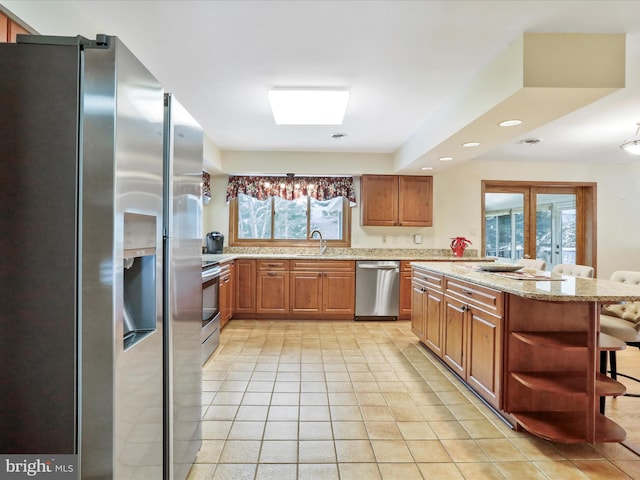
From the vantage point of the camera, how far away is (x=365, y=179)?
5.11 meters

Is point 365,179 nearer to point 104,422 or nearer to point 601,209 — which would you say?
point 601,209

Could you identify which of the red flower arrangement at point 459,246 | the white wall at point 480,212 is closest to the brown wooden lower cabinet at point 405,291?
the white wall at point 480,212

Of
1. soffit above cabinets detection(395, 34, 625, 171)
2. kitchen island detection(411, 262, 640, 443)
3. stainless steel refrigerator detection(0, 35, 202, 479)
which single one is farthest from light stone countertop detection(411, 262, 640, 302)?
stainless steel refrigerator detection(0, 35, 202, 479)

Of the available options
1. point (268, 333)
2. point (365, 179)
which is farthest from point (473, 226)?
point (268, 333)

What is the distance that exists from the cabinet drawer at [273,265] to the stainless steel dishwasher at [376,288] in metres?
1.00

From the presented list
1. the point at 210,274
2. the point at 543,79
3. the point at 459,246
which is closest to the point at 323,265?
the point at 210,274

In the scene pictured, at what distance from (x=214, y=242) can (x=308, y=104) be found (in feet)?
8.63

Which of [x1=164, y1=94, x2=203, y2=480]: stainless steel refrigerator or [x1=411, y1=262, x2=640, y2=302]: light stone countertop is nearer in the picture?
[x1=164, y1=94, x2=203, y2=480]: stainless steel refrigerator

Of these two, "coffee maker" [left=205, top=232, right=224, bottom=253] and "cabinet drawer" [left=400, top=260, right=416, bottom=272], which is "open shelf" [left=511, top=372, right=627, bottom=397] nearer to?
"cabinet drawer" [left=400, top=260, right=416, bottom=272]

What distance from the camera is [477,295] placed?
242 cm

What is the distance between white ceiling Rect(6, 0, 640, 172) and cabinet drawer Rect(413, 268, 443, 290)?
157cm

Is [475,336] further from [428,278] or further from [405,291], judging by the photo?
[405,291]

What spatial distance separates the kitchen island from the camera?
187 cm

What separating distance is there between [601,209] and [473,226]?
2.06 metres
